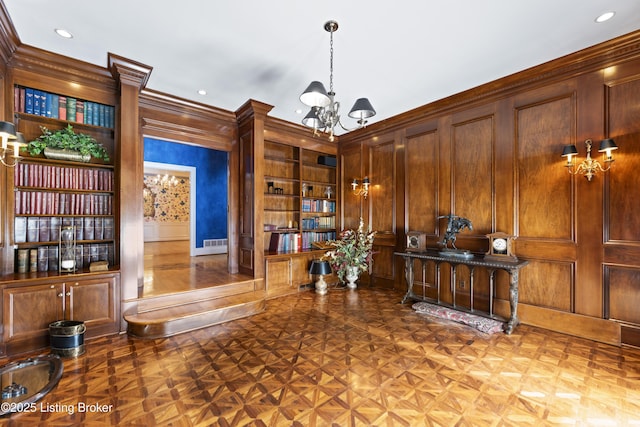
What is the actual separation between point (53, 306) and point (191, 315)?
51.2 inches

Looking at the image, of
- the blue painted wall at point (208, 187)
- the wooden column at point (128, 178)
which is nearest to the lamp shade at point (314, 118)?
the wooden column at point (128, 178)

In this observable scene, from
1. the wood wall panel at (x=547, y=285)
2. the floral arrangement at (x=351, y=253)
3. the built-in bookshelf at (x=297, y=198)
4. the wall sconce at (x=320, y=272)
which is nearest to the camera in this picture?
the wood wall panel at (x=547, y=285)

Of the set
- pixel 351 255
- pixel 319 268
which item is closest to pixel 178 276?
pixel 319 268

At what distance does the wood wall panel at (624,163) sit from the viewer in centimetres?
278

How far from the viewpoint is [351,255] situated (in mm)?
5023

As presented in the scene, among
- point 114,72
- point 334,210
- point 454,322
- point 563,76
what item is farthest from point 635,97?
point 114,72

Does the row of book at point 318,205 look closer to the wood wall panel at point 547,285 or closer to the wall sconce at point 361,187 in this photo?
the wall sconce at point 361,187

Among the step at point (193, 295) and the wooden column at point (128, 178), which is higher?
the wooden column at point (128, 178)

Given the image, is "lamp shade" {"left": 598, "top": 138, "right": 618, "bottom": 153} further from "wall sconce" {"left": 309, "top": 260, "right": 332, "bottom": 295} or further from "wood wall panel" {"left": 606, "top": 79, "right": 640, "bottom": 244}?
"wall sconce" {"left": 309, "top": 260, "right": 332, "bottom": 295}

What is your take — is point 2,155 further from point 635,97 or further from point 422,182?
point 635,97

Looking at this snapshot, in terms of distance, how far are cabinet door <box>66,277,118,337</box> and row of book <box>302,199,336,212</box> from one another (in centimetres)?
325

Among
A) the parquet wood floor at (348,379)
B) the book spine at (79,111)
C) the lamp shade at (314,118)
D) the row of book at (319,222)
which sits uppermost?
the book spine at (79,111)

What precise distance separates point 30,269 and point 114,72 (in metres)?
2.34

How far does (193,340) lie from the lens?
3002 millimetres
